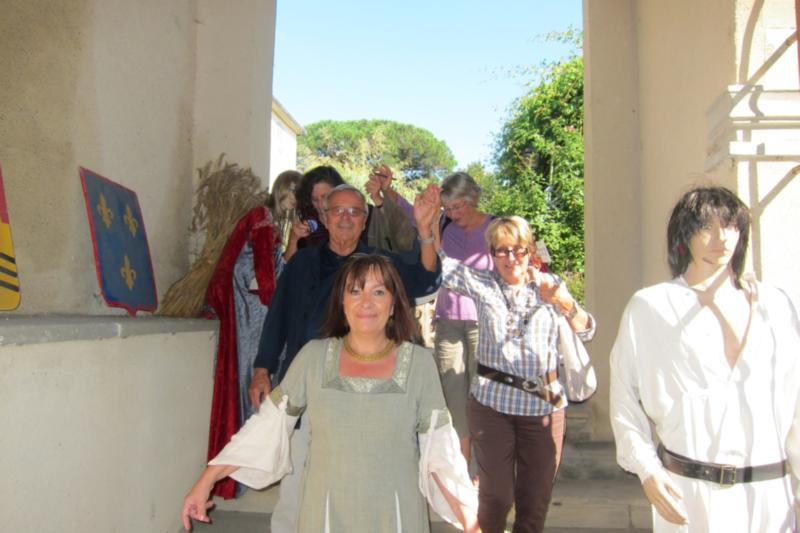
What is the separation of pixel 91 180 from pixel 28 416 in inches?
56.2

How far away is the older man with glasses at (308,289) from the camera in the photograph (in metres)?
2.63

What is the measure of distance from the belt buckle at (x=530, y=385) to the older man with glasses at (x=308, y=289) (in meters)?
0.58

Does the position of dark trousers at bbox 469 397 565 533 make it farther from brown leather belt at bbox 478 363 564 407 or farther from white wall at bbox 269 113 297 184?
white wall at bbox 269 113 297 184

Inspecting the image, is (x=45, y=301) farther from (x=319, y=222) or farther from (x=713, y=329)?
(x=713, y=329)

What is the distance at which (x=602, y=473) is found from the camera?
Result: 4.11 metres

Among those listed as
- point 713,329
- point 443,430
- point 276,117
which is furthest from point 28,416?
point 276,117

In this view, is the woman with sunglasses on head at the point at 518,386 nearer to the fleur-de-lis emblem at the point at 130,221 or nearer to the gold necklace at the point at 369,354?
the gold necklace at the point at 369,354

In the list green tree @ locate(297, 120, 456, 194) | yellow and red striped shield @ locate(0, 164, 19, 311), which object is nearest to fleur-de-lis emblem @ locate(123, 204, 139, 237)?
yellow and red striped shield @ locate(0, 164, 19, 311)

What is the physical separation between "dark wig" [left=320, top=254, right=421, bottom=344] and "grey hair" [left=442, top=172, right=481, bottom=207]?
5.64 feet

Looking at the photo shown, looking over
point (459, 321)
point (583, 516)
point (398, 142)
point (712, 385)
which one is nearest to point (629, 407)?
point (712, 385)

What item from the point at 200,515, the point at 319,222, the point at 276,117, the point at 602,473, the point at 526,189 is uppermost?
the point at 276,117

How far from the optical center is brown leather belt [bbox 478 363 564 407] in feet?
9.02

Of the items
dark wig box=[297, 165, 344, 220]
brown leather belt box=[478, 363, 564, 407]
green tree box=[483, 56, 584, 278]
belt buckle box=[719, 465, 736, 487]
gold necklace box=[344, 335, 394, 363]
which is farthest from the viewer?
green tree box=[483, 56, 584, 278]

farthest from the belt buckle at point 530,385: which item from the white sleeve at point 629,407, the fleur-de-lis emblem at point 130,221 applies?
the fleur-de-lis emblem at point 130,221
